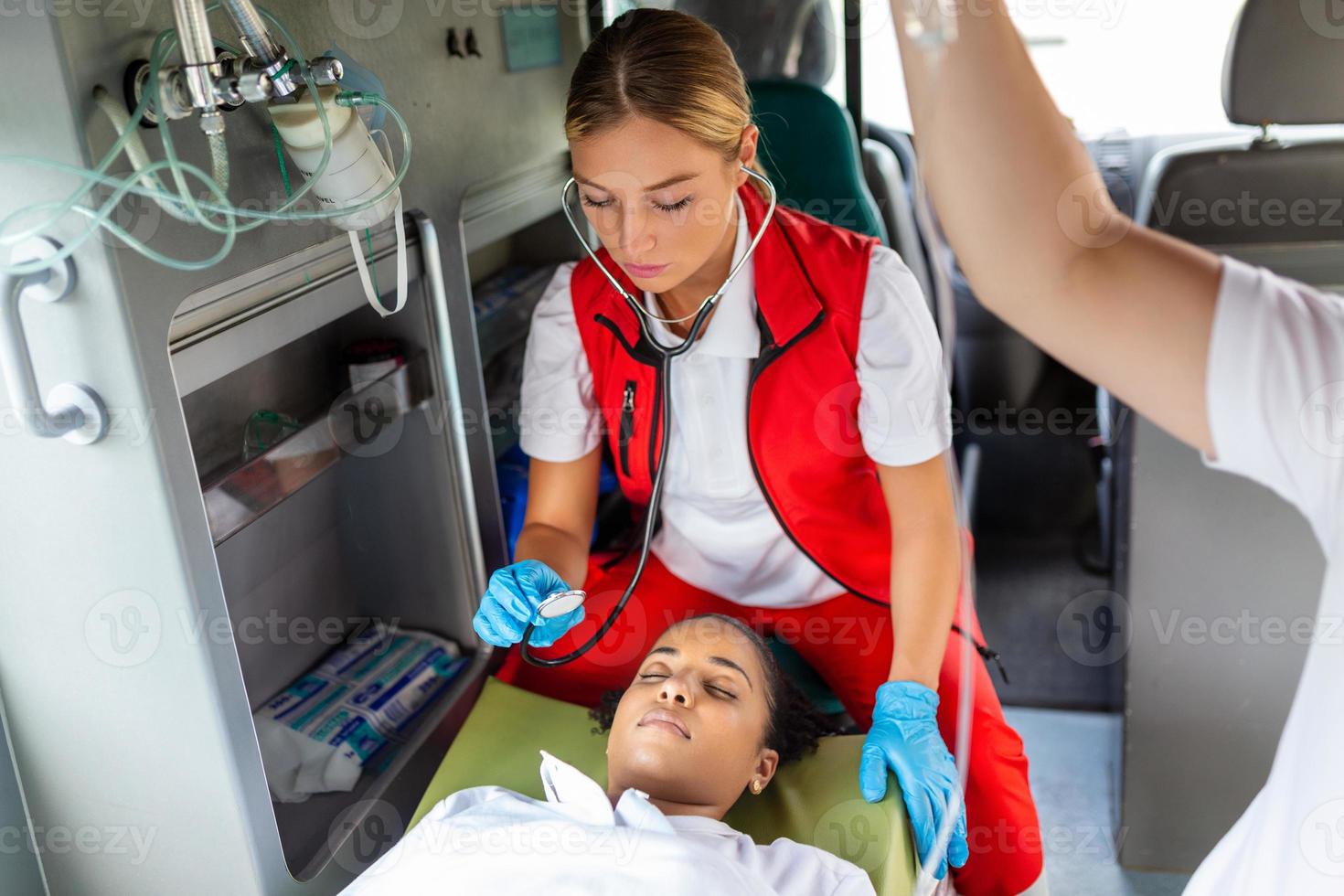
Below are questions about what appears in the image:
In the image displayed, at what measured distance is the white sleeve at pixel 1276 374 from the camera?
745mm

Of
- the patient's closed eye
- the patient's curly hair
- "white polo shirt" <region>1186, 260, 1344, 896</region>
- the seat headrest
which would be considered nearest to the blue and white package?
the patient's curly hair

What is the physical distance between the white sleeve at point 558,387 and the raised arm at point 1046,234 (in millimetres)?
1079

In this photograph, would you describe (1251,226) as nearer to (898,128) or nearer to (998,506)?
(998,506)

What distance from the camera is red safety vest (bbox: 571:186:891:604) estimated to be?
168 cm

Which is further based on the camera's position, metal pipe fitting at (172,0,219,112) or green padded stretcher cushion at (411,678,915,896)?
green padded stretcher cushion at (411,678,915,896)

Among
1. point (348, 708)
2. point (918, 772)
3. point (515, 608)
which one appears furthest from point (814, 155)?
point (348, 708)

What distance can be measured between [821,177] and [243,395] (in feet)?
3.73

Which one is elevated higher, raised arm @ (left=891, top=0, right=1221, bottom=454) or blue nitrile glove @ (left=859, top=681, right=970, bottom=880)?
raised arm @ (left=891, top=0, right=1221, bottom=454)

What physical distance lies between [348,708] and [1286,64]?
1941mm

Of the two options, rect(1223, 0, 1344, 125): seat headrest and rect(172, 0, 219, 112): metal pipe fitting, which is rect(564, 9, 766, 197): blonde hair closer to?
rect(172, 0, 219, 112): metal pipe fitting

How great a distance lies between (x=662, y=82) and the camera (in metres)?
1.52

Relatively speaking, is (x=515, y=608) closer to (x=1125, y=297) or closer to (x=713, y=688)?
(x=713, y=688)

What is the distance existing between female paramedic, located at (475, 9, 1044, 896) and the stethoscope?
0.02 meters

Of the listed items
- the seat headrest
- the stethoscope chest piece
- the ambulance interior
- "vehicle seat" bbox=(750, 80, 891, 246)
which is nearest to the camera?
the ambulance interior
